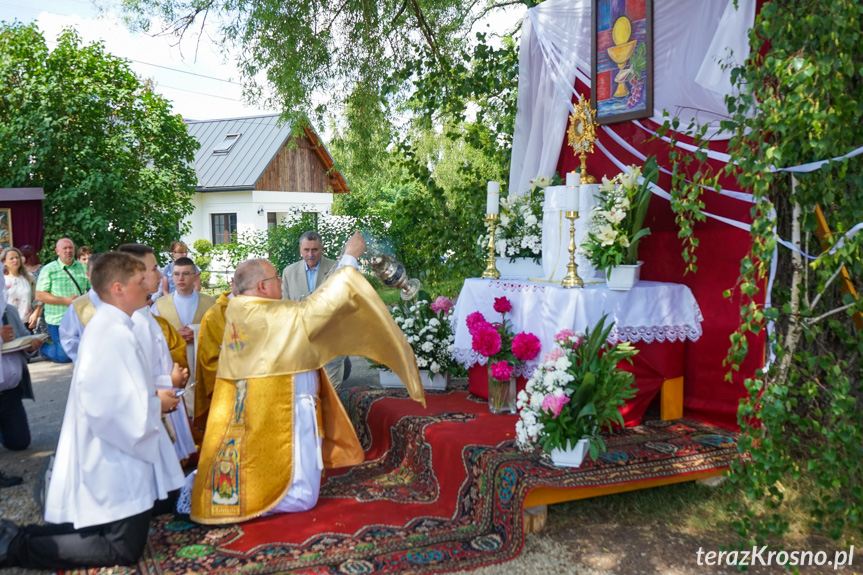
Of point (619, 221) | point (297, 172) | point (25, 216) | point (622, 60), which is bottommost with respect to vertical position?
point (619, 221)

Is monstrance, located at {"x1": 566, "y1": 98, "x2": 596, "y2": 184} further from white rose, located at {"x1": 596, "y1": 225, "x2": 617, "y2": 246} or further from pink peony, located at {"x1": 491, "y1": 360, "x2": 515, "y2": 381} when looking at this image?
pink peony, located at {"x1": 491, "y1": 360, "x2": 515, "y2": 381}

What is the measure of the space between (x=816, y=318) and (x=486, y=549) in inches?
82.8

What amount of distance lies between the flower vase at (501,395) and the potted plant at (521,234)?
978mm

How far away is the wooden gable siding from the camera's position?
30.7 meters

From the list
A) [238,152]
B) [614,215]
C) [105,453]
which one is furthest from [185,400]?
[238,152]

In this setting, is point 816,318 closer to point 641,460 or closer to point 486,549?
point 641,460

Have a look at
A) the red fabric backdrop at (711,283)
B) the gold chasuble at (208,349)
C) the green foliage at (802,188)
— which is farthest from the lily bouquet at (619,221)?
the gold chasuble at (208,349)

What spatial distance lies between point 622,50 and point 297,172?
88.3 ft

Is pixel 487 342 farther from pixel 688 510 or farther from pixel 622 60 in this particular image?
pixel 622 60

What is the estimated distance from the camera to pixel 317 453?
4.91 meters

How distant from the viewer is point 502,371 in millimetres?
5477

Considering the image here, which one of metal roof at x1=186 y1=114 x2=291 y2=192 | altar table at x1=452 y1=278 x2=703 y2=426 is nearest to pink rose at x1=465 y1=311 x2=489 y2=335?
altar table at x1=452 y1=278 x2=703 y2=426

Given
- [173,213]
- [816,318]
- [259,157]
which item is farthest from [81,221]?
[259,157]

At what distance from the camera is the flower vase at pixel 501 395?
5.69m
